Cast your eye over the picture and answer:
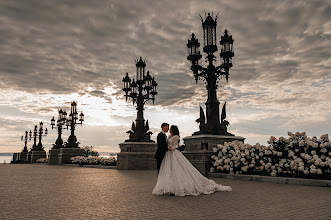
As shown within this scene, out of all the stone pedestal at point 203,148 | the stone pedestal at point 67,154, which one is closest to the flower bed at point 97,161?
the stone pedestal at point 67,154

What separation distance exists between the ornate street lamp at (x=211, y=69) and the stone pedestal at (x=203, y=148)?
35 centimetres

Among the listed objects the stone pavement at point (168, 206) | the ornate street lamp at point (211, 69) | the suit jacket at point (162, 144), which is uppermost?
the ornate street lamp at point (211, 69)

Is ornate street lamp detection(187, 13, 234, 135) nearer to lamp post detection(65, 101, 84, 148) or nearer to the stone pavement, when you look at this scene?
the stone pavement

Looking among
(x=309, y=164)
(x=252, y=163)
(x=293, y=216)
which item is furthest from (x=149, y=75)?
(x=293, y=216)

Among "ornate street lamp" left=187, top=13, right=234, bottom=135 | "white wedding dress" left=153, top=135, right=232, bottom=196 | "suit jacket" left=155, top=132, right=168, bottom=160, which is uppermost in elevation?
"ornate street lamp" left=187, top=13, right=234, bottom=135

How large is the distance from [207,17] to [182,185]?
10.5 m

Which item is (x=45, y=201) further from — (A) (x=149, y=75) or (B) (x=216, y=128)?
(A) (x=149, y=75)

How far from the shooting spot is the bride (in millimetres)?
7406

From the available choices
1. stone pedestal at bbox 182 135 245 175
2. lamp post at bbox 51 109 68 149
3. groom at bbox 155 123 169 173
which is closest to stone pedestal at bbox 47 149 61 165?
lamp post at bbox 51 109 68 149

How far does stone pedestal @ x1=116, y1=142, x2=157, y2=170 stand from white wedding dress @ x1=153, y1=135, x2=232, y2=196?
12.2m

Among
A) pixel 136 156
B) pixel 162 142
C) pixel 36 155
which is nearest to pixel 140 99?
pixel 136 156

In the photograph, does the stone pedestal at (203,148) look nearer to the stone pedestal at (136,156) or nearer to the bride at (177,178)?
the bride at (177,178)

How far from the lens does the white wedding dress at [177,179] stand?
740 cm

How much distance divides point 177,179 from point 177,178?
0.11 ft
